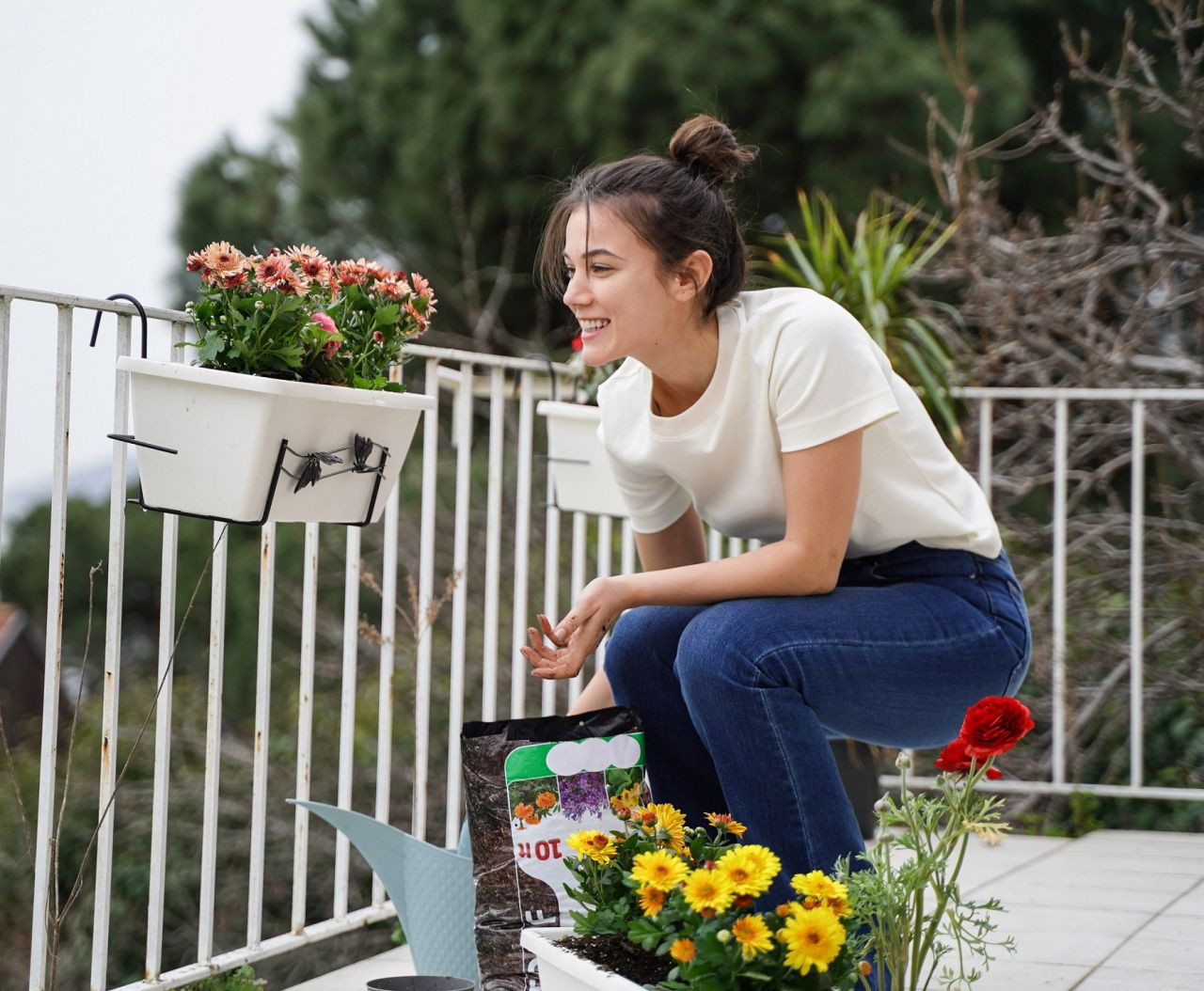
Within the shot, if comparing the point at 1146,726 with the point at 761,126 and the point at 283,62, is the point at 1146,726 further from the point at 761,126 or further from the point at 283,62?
the point at 283,62

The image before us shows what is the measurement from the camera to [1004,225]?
467 centimetres

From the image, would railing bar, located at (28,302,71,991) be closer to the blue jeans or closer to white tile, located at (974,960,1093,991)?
the blue jeans

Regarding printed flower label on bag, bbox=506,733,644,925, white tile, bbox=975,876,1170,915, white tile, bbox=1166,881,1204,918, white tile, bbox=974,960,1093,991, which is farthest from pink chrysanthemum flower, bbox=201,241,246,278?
white tile, bbox=1166,881,1204,918

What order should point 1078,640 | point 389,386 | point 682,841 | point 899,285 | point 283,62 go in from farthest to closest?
point 283,62
point 1078,640
point 899,285
point 389,386
point 682,841

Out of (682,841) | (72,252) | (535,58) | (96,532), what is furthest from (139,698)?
(682,841)

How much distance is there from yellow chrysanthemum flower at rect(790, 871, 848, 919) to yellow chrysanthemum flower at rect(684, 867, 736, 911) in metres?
0.07

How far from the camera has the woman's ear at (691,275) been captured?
1660mm

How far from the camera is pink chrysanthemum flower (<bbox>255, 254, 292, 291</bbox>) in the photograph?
1.45m

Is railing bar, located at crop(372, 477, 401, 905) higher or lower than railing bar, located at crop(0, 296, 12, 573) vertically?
lower

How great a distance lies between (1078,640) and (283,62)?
636 centimetres

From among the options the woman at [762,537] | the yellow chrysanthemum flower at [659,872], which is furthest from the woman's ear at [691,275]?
the yellow chrysanthemum flower at [659,872]

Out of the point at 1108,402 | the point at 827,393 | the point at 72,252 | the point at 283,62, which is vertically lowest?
the point at 827,393

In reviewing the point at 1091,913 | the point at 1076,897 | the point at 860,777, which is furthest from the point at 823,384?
the point at 860,777

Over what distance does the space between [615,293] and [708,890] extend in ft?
2.45
